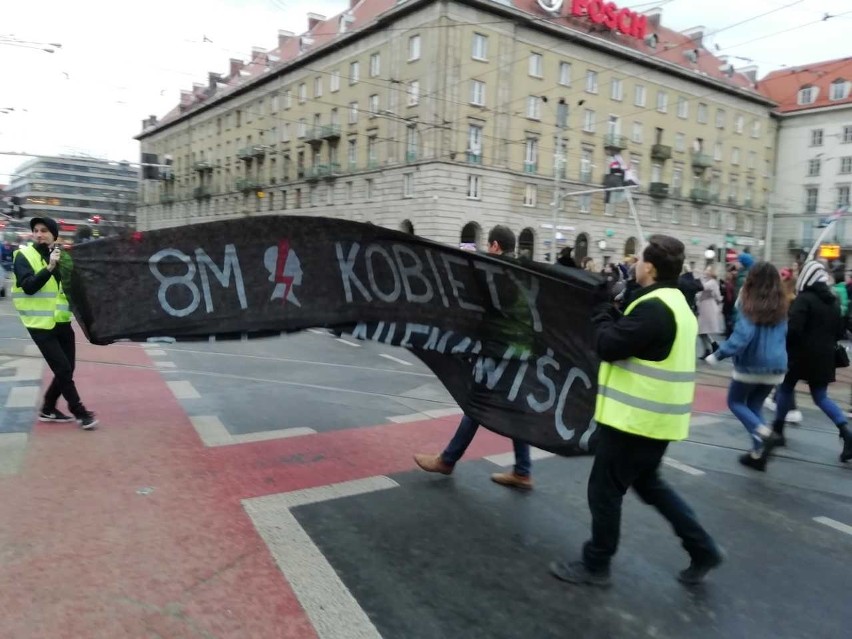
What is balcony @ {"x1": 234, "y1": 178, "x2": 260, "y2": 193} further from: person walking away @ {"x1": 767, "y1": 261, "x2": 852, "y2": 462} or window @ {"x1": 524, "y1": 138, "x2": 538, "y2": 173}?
person walking away @ {"x1": 767, "y1": 261, "x2": 852, "y2": 462}

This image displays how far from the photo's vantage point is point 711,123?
176 ft

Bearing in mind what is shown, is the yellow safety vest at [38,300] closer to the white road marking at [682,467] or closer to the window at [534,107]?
the white road marking at [682,467]

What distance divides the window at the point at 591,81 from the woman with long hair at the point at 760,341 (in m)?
42.3

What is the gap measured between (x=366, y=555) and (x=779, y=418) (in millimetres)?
4638

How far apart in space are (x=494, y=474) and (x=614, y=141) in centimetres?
4490

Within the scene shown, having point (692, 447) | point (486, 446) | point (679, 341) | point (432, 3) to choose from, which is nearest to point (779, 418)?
point (692, 447)

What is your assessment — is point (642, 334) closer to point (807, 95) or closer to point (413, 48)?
point (413, 48)

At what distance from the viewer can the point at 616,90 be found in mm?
46094

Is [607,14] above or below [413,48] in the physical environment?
above

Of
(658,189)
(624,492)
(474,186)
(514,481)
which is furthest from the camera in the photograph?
(658,189)

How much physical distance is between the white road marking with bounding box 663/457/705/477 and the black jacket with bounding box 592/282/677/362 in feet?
8.66

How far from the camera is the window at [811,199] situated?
59.5 meters

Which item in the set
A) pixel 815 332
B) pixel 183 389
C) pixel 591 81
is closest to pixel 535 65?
pixel 591 81

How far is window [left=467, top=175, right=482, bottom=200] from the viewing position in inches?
1550
